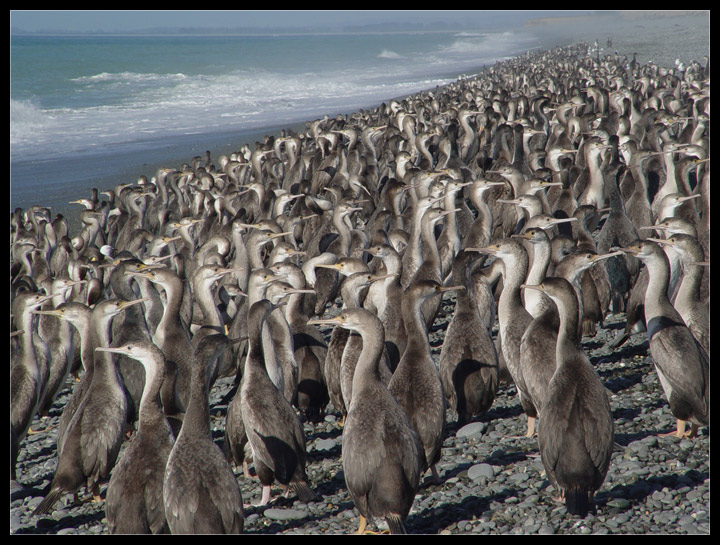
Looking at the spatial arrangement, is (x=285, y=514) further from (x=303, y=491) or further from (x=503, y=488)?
(x=503, y=488)

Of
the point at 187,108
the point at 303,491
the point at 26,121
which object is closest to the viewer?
the point at 303,491

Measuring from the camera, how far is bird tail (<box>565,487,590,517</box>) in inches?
203

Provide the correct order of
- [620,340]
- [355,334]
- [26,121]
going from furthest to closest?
[26,121]
[620,340]
[355,334]

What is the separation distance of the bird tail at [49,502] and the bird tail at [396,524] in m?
2.63

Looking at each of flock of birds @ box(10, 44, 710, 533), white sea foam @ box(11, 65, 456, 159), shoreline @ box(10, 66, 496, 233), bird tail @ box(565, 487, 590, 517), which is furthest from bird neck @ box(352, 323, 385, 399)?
white sea foam @ box(11, 65, 456, 159)

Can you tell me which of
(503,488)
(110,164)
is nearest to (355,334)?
(503,488)

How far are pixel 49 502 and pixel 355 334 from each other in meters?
2.81

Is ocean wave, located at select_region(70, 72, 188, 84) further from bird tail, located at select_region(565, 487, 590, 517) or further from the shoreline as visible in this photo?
bird tail, located at select_region(565, 487, 590, 517)

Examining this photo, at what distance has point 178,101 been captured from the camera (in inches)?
1976

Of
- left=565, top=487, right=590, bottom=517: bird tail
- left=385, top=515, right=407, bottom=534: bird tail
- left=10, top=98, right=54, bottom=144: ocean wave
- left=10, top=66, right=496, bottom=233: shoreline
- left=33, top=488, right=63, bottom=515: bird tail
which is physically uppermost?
left=10, top=98, right=54, bottom=144: ocean wave

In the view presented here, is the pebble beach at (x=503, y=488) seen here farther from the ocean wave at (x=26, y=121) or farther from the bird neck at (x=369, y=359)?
the ocean wave at (x=26, y=121)

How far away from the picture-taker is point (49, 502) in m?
5.87

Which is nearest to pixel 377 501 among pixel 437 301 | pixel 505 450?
pixel 505 450

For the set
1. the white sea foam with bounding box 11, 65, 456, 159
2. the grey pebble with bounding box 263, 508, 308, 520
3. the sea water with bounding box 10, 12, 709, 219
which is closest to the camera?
the grey pebble with bounding box 263, 508, 308, 520
